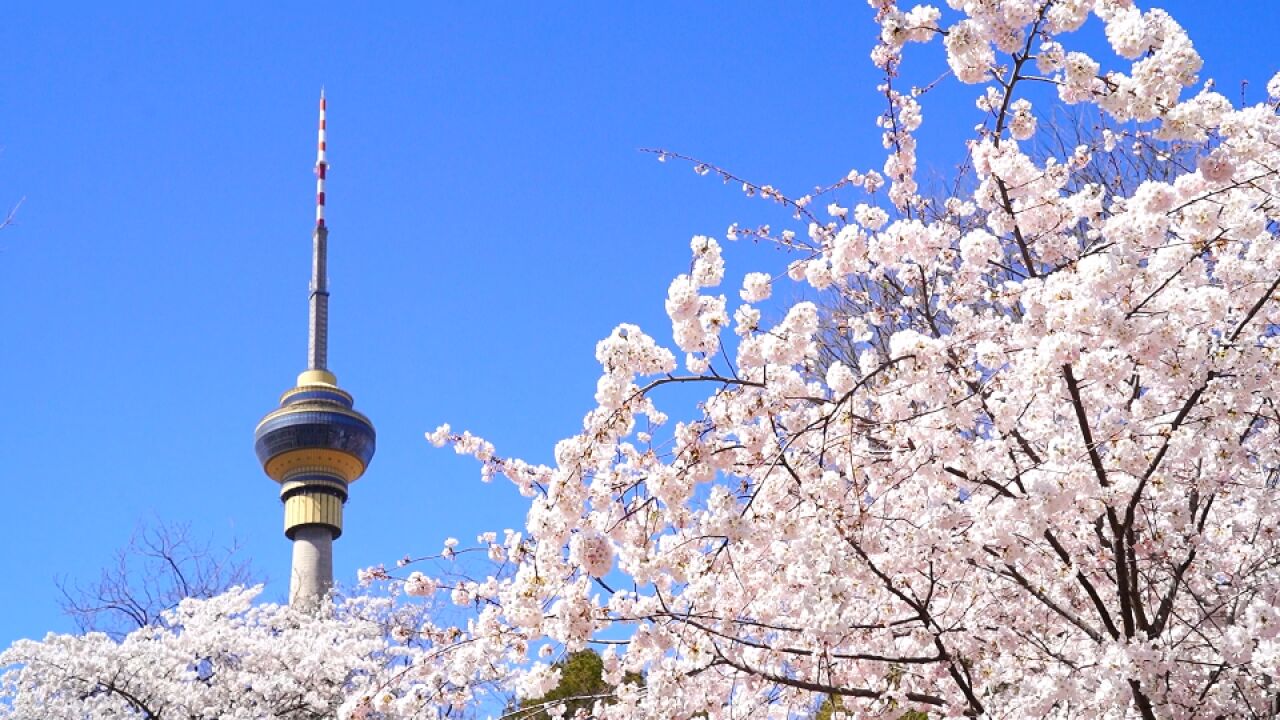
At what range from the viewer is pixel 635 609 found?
204 inches

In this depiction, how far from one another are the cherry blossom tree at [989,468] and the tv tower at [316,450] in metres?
35.9

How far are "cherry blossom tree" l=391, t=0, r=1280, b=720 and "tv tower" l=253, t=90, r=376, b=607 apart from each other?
118 feet

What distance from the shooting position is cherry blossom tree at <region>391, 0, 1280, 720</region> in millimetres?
4121

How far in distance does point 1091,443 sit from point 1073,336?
43 centimetres

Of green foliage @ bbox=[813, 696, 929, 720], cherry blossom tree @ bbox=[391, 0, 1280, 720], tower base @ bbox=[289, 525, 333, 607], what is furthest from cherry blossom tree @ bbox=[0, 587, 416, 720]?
tower base @ bbox=[289, 525, 333, 607]

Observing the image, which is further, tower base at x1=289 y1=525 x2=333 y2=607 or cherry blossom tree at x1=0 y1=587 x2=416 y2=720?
tower base at x1=289 y1=525 x2=333 y2=607

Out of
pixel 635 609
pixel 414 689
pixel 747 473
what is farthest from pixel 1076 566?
pixel 414 689

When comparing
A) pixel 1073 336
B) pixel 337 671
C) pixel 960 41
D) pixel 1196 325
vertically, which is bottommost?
pixel 1073 336

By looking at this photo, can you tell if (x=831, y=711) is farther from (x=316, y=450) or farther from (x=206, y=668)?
(x=316, y=450)

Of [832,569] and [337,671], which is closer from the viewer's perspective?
[832,569]

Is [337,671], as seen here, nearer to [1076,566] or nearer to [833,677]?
[833,677]

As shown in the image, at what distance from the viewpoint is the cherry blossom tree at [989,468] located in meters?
4.12

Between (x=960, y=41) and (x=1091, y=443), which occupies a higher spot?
(x=960, y=41)

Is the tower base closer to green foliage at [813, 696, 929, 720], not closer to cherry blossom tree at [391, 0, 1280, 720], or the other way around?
green foliage at [813, 696, 929, 720]
